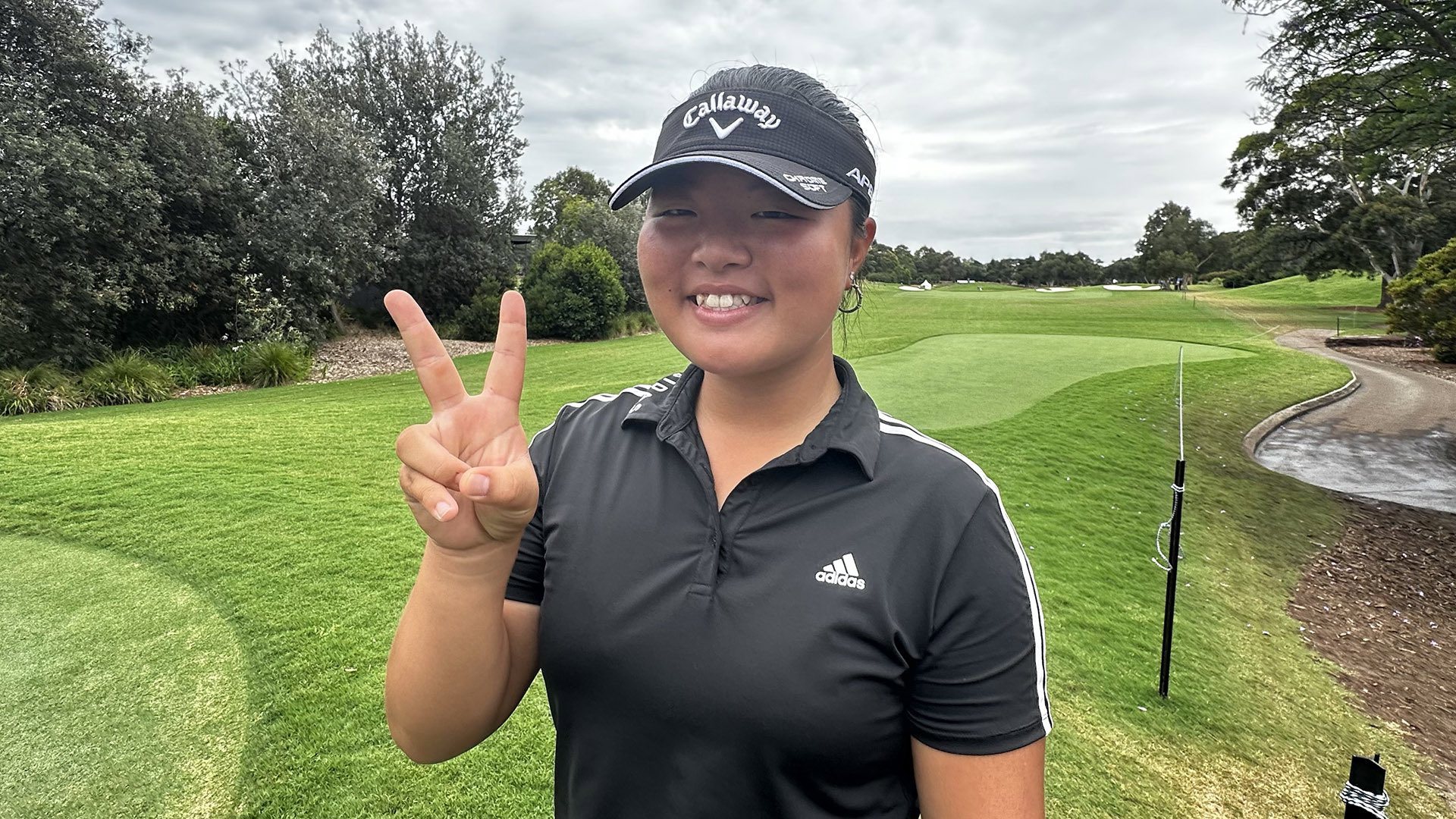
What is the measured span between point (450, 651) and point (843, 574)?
64cm

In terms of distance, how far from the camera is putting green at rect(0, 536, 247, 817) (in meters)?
2.29

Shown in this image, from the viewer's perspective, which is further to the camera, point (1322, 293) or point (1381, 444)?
point (1322, 293)

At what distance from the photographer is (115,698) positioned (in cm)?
273

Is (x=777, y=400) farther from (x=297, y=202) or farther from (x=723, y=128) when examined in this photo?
(x=297, y=202)

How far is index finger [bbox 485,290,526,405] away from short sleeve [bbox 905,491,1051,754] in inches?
→ 28.9

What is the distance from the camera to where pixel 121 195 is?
477 inches

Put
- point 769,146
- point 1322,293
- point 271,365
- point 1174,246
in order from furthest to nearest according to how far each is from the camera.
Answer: point 1174,246, point 1322,293, point 271,365, point 769,146

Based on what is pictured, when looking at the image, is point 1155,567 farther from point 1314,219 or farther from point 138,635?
point 1314,219

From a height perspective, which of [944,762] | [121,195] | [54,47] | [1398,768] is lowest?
[1398,768]

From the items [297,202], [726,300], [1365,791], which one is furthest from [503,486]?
[297,202]

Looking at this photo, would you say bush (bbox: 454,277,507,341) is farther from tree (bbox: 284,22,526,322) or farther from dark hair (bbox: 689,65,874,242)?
dark hair (bbox: 689,65,874,242)

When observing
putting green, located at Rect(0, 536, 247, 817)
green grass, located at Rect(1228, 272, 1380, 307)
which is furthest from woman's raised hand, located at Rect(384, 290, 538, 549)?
green grass, located at Rect(1228, 272, 1380, 307)

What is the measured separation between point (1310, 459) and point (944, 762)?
10881 mm

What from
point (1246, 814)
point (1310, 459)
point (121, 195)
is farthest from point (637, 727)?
point (121, 195)
